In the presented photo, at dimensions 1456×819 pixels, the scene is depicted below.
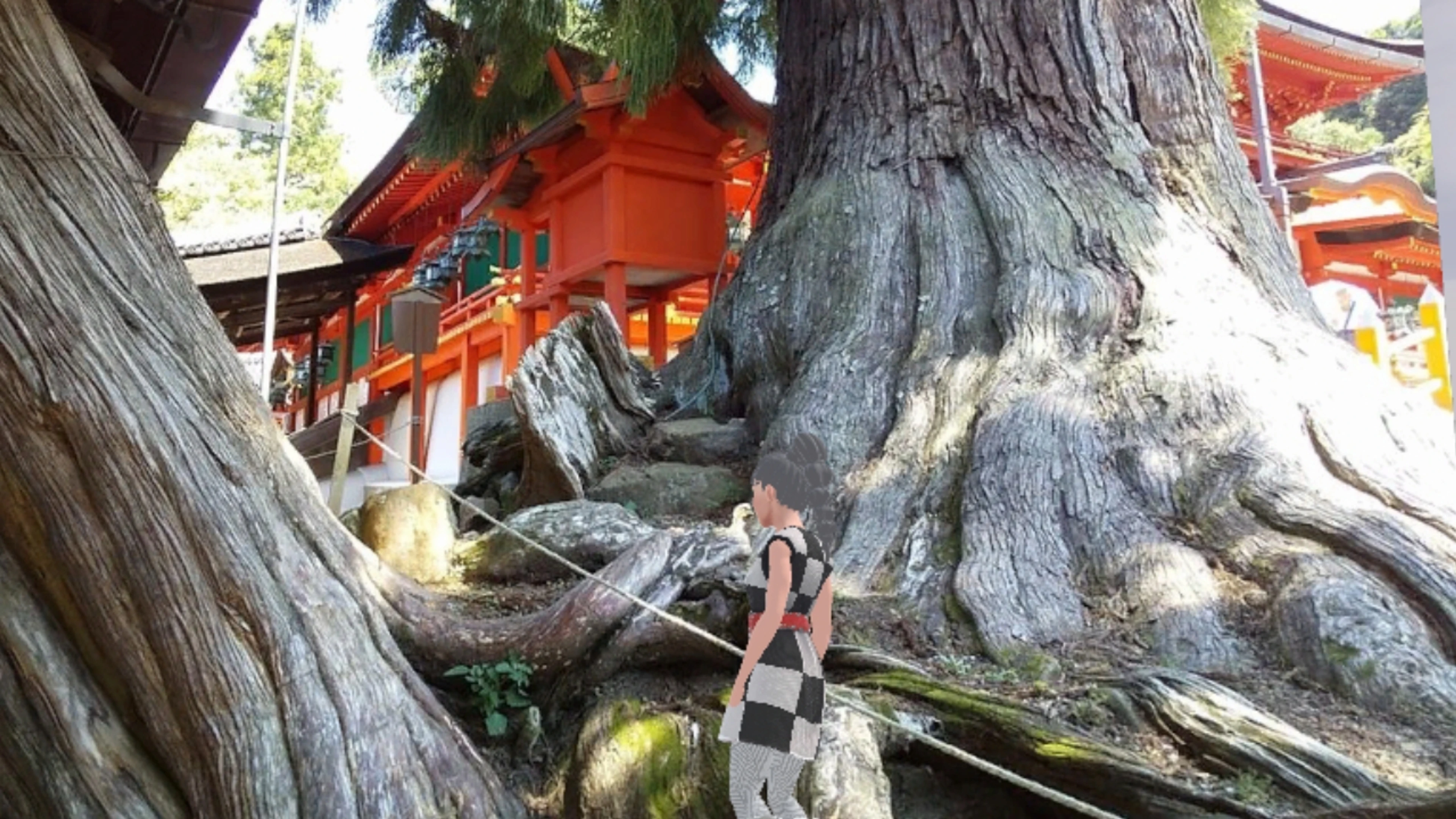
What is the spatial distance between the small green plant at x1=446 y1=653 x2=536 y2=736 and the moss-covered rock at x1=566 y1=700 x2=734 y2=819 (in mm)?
266

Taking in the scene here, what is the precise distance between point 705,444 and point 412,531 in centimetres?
134

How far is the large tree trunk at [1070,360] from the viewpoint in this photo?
10.00 feet

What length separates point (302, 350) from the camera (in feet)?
67.9

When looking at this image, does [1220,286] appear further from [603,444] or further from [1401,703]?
[603,444]

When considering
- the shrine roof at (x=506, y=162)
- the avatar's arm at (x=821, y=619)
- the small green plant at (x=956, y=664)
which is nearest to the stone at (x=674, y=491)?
the small green plant at (x=956, y=664)

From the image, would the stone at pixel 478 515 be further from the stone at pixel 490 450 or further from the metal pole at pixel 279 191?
the metal pole at pixel 279 191

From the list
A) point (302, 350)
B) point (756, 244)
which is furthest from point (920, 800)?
point (302, 350)

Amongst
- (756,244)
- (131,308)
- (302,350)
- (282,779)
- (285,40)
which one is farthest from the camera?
(285,40)

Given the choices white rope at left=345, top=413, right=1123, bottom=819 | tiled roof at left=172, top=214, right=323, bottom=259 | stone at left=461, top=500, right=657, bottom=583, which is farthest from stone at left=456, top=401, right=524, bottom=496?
tiled roof at left=172, top=214, right=323, bottom=259

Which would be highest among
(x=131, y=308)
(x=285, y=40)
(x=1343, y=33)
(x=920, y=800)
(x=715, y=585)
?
(x=285, y=40)

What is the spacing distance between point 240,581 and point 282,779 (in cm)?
44

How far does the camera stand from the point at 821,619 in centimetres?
218

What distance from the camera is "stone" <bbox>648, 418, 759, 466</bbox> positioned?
190 inches

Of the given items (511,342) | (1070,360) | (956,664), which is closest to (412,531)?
(956,664)
